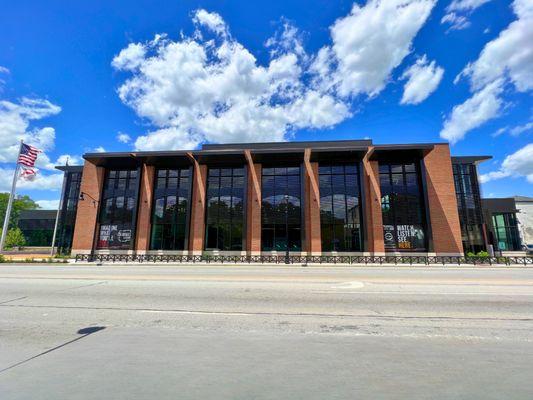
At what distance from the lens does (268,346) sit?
4.86 m

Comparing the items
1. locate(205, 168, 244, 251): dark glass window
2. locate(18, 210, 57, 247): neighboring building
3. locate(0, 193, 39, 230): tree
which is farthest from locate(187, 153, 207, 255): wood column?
locate(0, 193, 39, 230): tree

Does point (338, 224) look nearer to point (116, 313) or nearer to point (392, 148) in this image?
point (392, 148)

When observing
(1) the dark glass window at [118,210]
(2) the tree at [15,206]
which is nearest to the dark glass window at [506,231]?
(1) the dark glass window at [118,210]

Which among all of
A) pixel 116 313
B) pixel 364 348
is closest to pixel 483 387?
pixel 364 348

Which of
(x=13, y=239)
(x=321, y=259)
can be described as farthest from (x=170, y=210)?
(x=13, y=239)

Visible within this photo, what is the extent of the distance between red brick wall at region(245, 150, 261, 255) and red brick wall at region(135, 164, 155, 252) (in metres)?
12.4

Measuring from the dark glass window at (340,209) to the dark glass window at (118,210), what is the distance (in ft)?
76.4

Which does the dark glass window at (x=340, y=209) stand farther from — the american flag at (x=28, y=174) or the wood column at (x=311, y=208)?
the american flag at (x=28, y=174)

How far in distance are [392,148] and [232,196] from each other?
752 inches

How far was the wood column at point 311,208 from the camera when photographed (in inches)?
1201

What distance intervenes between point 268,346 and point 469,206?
127 ft

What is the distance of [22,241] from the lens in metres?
50.4

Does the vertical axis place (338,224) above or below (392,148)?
below

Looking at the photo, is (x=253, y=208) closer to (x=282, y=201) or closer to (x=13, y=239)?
(x=282, y=201)
